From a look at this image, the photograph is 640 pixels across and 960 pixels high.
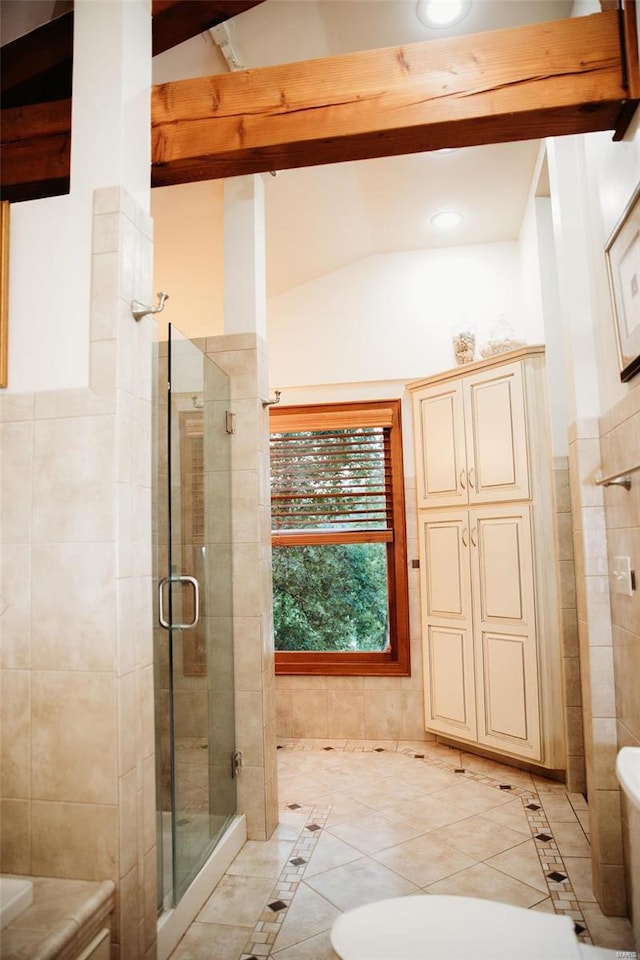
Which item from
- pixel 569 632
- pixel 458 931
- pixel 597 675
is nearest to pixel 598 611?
pixel 597 675

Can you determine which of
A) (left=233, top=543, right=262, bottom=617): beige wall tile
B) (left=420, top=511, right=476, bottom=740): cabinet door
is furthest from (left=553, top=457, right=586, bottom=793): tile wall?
(left=233, top=543, right=262, bottom=617): beige wall tile

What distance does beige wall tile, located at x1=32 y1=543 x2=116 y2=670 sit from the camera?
1.60m

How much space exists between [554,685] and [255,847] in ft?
5.22

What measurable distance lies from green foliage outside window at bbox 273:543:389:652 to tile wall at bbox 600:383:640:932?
2.07m

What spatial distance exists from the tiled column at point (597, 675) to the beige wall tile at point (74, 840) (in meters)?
1.51

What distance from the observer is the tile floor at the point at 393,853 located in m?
2.03

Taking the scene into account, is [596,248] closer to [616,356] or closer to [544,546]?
[616,356]

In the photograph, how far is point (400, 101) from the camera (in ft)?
6.07

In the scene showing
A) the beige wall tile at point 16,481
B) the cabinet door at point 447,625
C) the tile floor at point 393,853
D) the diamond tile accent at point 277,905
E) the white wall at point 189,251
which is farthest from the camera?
the cabinet door at point 447,625

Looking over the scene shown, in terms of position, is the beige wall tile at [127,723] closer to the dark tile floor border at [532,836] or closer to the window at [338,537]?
the dark tile floor border at [532,836]

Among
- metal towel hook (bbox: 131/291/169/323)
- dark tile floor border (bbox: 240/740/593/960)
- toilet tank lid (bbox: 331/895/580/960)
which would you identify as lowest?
dark tile floor border (bbox: 240/740/593/960)

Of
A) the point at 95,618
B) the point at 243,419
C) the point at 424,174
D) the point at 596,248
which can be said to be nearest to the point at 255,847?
the point at 95,618

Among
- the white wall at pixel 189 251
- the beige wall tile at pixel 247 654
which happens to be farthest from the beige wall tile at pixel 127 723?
the white wall at pixel 189 251

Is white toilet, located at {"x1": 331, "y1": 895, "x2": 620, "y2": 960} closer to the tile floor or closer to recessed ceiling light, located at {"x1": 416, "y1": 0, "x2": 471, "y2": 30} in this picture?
the tile floor
